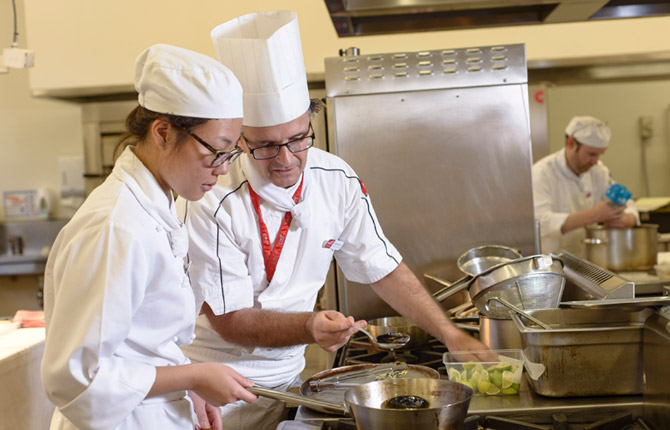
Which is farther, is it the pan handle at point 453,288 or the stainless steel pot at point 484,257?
the stainless steel pot at point 484,257

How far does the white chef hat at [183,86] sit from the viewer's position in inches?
47.4

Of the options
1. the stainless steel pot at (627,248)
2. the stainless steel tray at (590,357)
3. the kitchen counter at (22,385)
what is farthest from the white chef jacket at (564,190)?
the kitchen counter at (22,385)

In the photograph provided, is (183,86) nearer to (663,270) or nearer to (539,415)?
(539,415)

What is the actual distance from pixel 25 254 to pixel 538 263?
4.00 meters

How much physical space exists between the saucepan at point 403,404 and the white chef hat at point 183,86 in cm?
53

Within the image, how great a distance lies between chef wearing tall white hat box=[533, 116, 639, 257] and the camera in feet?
11.6

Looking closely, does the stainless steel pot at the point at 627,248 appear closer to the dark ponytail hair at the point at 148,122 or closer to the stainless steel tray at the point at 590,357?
the stainless steel tray at the point at 590,357

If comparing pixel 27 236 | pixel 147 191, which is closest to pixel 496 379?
pixel 147 191

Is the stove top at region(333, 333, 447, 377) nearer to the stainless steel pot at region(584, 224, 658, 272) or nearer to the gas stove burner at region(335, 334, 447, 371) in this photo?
the gas stove burner at region(335, 334, 447, 371)

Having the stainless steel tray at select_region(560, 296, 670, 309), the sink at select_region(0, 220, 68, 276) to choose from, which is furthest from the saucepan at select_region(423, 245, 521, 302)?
the sink at select_region(0, 220, 68, 276)

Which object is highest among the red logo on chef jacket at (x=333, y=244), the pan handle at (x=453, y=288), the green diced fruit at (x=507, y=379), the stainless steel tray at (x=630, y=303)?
the red logo on chef jacket at (x=333, y=244)

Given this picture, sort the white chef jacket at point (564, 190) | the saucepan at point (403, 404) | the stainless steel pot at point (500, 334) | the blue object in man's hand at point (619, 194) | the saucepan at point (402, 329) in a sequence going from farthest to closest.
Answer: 1. the white chef jacket at point (564, 190)
2. the blue object in man's hand at point (619, 194)
3. the saucepan at point (402, 329)
4. the stainless steel pot at point (500, 334)
5. the saucepan at point (403, 404)

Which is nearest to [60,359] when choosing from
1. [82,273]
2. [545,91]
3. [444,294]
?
[82,273]

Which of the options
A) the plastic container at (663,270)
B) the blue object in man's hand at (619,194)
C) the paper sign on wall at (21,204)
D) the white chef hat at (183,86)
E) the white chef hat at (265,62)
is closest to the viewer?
the white chef hat at (183,86)
